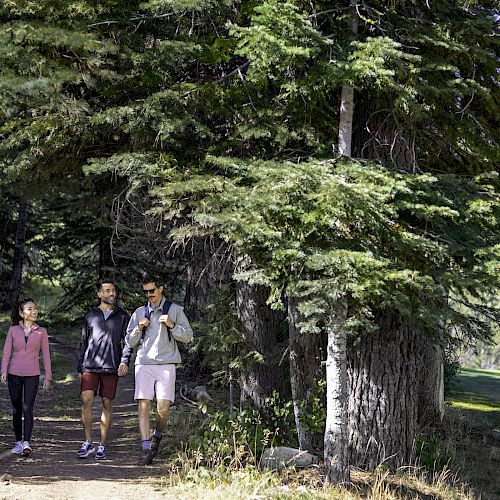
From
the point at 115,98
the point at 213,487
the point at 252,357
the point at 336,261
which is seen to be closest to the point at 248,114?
the point at 115,98

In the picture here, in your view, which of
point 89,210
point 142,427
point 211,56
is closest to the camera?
point 142,427

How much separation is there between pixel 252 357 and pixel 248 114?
3.50 metres

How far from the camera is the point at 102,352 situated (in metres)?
8.68

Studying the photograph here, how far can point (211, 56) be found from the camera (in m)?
9.19

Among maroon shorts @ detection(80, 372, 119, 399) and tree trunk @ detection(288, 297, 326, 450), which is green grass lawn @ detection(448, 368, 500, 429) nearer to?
tree trunk @ detection(288, 297, 326, 450)

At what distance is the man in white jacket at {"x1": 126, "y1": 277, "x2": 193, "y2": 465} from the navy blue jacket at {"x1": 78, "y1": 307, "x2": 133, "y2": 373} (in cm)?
26

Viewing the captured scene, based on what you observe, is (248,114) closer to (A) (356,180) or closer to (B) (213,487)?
(A) (356,180)

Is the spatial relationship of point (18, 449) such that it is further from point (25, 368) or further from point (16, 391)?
point (25, 368)

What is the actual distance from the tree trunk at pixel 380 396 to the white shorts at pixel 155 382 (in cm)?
236

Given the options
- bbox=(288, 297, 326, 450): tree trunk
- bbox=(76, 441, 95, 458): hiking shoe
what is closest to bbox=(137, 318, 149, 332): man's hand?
bbox=(76, 441, 95, 458): hiking shoe

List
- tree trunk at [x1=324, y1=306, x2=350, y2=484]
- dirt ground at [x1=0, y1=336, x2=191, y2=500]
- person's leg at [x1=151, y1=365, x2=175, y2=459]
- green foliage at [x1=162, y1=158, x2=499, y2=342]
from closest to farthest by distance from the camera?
green foliage at [x1=162, y1=158, x2=499, y2=342], dirt ground at [x1=0, y1=336, x2=191, y2=500], tree trunk at [x1=324, y1=306, x2=350, y2=484], person's leg at [x1=151, y1=365, x2=175, y2=459]

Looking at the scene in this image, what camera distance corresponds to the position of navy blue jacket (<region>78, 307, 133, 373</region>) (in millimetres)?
8656

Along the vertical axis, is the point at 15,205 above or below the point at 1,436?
above

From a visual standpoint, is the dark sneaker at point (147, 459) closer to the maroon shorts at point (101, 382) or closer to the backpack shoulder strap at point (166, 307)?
the maroon shorts at point (101, 382)
